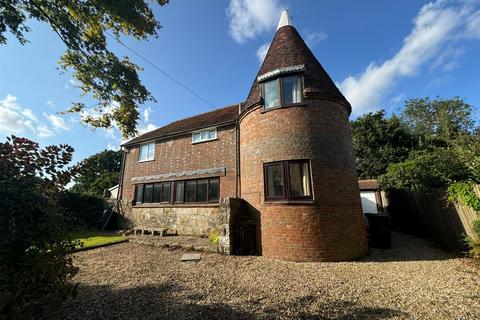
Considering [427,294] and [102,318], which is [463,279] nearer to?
[427,294]

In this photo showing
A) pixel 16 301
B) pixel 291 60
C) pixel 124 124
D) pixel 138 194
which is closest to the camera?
pixel 16 301

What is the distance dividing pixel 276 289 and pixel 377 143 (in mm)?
29370

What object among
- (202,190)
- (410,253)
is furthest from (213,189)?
(410,253)

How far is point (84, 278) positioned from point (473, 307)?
9343 millimetres

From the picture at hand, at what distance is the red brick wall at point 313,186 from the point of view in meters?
7.84

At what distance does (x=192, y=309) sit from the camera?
4.41 metres

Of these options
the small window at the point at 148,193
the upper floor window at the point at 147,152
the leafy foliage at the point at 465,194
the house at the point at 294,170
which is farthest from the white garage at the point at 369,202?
the upper floor window at the point at 147,152

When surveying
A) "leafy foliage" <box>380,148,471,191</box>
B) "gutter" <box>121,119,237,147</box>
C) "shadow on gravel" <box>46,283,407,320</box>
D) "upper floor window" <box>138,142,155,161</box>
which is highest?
"gutter" <box>121,119,237,147</box>

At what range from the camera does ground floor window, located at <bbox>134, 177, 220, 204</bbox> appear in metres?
12.8

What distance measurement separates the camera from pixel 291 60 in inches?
376

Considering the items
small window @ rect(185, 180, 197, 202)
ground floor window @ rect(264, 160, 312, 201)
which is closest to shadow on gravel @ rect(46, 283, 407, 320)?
ground floor window @ rect(264, 160, 312, 201)

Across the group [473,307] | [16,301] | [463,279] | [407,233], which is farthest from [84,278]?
[407,233]

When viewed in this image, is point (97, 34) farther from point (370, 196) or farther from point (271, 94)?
point (370, 196)

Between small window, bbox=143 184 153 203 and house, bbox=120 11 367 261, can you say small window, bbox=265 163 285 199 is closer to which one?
house, bbox=120 11 367 261
